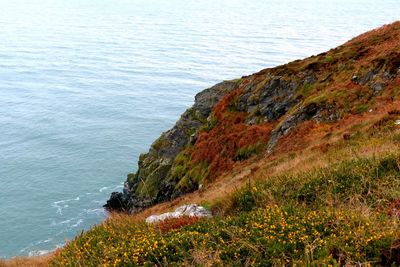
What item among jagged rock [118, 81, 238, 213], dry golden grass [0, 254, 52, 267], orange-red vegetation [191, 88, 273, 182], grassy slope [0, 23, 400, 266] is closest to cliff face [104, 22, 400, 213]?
orange-red vegetation [191, 88, 273, 182]

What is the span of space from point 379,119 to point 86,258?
61.9 ft

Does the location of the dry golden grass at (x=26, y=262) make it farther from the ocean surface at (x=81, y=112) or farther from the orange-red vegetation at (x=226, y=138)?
the ocean surface at (x=81, y=112)

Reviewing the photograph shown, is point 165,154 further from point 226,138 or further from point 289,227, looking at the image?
point 289,227

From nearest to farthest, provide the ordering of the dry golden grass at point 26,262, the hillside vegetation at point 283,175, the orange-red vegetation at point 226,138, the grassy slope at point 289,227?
the grassy slope at point 289,227 < the hillside vegetation at point 283,175 < the dry golden grass at point 26,262 < the orange-red vegetation at point 226,138

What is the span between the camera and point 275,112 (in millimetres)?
37156

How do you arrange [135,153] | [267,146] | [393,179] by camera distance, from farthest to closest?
[135,153]
[267,146]
[393,179]

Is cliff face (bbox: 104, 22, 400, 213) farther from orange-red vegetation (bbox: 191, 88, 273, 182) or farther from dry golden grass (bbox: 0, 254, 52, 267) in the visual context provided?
dry golden grass (bbox: 0, 254, 52, 267)

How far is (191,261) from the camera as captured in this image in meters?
8.10

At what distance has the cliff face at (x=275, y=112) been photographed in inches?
1190

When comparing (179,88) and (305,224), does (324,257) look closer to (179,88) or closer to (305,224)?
(305,224)

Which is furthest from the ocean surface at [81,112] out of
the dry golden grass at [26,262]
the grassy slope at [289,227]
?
the grassy slope at [289,227]

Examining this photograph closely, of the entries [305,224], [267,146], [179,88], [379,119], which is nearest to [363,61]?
[267,146]

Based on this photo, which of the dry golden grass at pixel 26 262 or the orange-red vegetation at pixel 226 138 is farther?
the orange-red vegetation at pixel 226 138

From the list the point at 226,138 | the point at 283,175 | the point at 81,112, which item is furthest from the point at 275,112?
the point at 81,112
